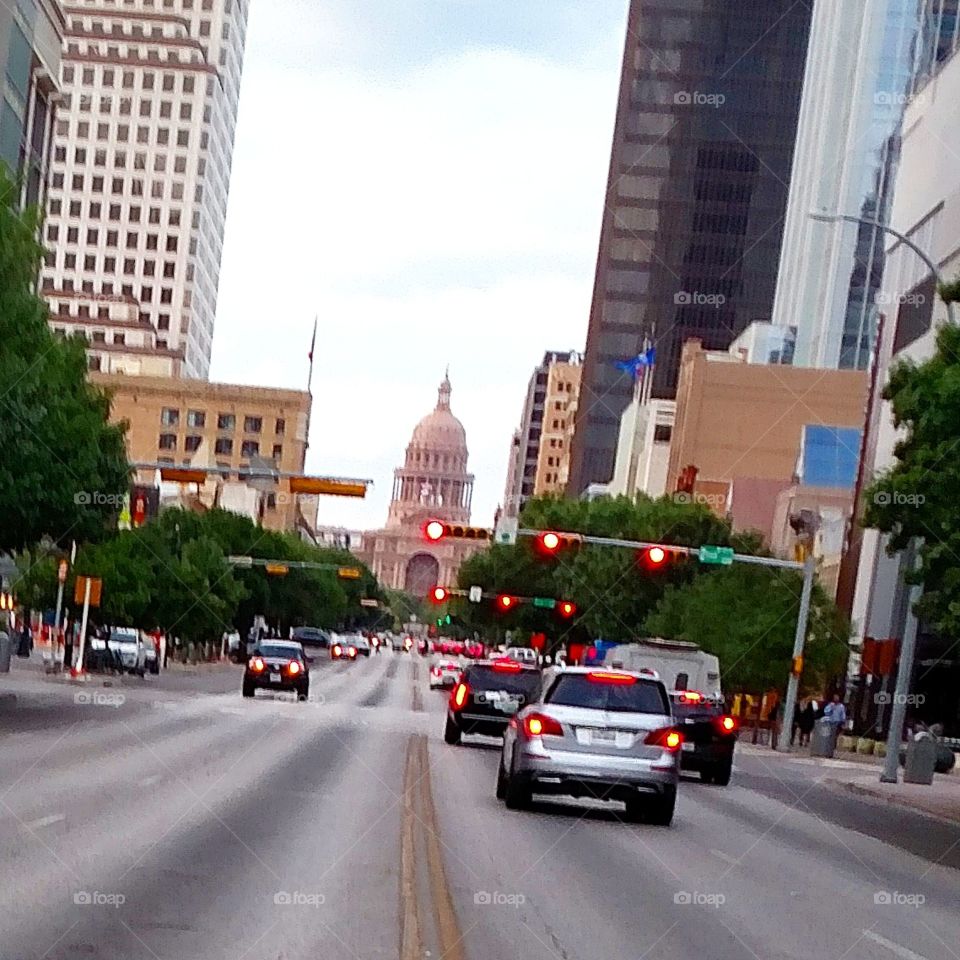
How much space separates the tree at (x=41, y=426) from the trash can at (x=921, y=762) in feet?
55.1

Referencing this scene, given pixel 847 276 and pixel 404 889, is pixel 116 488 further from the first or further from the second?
pixel 847 276

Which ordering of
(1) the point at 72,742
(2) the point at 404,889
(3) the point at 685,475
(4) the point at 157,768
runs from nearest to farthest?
(2) the point at 404,889, (4) the point at 157,768, (1) the point at 72,742, (3) the point at 685,475

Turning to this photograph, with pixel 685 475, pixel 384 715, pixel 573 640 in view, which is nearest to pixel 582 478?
pixel 685 475

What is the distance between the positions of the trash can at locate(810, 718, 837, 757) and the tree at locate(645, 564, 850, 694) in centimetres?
778

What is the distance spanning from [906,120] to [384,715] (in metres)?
43.7

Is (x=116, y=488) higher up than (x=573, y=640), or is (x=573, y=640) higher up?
(x=116, y=488)

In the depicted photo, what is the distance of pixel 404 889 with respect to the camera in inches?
606

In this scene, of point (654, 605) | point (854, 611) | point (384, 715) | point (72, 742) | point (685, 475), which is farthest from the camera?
point (685, 475)

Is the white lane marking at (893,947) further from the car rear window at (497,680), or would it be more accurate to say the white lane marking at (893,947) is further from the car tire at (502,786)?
the car rear window at (497,680)

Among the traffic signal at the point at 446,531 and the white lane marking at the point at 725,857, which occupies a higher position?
the traffic signal at the point at 446,531

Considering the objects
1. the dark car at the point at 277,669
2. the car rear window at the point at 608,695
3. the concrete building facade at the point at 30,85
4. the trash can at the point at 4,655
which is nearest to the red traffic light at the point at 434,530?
the dark car at the point at 277,669

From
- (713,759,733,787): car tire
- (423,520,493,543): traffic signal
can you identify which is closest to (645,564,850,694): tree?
(423,520,493,543): traffic signal

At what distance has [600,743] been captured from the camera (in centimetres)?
2444

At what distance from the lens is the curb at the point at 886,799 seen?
1344 inches
